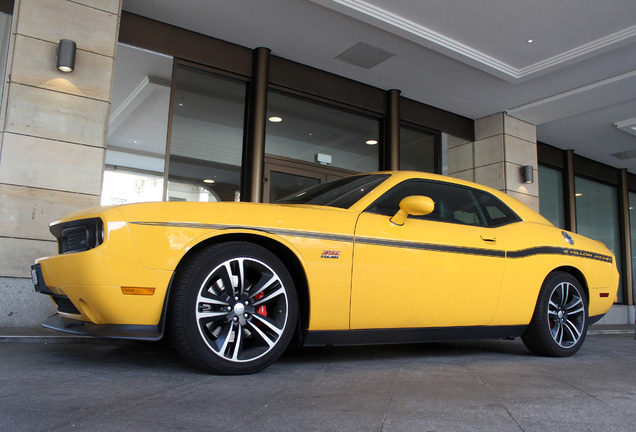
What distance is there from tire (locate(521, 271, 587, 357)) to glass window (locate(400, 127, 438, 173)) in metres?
5.80

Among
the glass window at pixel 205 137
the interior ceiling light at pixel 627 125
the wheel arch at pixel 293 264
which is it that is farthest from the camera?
the interior ceiling light at pixel 627 125

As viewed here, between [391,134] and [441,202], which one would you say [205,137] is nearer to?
[391,134]

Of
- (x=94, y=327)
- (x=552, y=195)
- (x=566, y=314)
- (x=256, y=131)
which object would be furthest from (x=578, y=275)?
(x=552, y=195)

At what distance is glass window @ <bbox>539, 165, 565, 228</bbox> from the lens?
12.6 m

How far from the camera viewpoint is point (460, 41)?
751 centimetres

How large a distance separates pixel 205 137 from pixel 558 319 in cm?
536

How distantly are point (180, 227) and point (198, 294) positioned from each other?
0.36 meters

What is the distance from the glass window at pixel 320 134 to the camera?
828cm

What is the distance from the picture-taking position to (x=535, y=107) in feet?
32.8

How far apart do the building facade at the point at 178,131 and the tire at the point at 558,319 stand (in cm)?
450

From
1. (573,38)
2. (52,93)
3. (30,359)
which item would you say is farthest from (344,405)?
(573,38)

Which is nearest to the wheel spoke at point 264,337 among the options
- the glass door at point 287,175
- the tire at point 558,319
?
the tire at point 558,319

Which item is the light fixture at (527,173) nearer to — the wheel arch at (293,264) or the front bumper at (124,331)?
the wheel arch at (293,264)

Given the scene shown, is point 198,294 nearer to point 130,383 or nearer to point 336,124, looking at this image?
point 130,383
